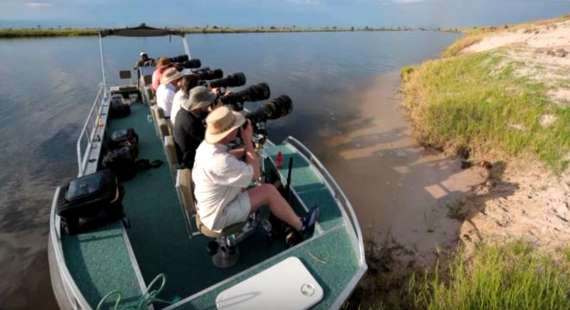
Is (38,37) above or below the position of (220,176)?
above

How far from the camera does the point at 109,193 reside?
107 inches

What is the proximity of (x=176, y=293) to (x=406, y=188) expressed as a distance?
4554 mm

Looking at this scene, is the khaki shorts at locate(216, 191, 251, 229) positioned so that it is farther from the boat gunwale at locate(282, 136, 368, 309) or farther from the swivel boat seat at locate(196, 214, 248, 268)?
the boat gunwale at locate(282, 136, 368, 309)

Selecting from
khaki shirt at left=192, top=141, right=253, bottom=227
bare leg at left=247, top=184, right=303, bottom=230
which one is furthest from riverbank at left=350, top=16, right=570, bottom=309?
khaki shirt at left=192, top=141, right=253, bottom=227

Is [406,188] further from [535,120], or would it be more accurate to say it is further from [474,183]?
[535,120]

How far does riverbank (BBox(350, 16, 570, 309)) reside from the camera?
2533mm

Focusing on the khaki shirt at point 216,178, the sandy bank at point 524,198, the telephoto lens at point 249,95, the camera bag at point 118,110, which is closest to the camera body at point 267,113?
the telephoto lens at point 249,95

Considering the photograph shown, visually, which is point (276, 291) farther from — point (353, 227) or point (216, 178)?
point (353, 227)

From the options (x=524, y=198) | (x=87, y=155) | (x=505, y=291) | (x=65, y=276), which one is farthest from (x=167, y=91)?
(x=524, y=198)

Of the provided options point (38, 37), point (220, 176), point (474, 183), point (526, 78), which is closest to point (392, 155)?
point (474, 183)

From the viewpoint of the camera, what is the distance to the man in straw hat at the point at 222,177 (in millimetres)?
2324

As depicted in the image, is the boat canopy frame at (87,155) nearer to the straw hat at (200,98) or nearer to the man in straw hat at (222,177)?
the man in straw hat at (222,177)

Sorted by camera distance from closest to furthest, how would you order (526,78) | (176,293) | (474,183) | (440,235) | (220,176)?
(220,176)
(176,293)
(440,235)
(474,183)
(526,78)

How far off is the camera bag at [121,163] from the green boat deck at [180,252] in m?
0.11
